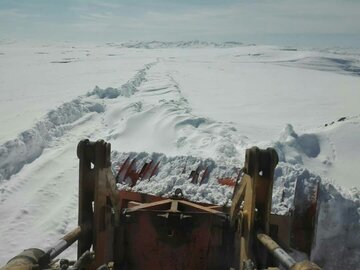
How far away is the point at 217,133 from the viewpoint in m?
8.61

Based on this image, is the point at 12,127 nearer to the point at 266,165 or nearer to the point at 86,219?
the point at 86,219

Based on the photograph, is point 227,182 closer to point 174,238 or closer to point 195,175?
point 195,175

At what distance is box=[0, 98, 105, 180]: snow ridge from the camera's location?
736 centimetres

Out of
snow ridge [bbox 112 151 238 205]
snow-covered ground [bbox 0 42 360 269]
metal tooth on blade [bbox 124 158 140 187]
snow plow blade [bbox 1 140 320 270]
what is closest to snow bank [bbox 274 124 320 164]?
snow-covered ground [bbox 0 42 360 269]

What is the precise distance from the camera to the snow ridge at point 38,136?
7.36 meters

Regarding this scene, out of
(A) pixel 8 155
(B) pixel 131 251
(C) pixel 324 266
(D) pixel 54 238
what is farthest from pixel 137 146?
(B) pixel 131 251

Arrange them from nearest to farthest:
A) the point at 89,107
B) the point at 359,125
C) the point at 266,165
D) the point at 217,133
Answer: the point at 266,165
the point at 217,133
the point at 359,125
the point at 89,107

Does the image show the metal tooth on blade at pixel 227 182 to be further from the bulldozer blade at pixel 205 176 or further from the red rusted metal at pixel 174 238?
the red rusted metal at pixel 174 238

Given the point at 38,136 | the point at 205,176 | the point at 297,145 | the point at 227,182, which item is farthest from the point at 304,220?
the point at 38,136

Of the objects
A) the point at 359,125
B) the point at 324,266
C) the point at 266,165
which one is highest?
the point at 266,165

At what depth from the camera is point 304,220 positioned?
414 centimetres

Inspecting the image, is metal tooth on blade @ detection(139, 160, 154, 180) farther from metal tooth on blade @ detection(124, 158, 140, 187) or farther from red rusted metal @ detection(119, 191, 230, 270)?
red rusted metal @ detection(119, 191, 230, 270)

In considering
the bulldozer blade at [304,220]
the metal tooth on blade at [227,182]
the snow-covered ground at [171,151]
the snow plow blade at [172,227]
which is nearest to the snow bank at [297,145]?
the snow-covered ground at [171,151]

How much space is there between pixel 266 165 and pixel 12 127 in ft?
27.6
